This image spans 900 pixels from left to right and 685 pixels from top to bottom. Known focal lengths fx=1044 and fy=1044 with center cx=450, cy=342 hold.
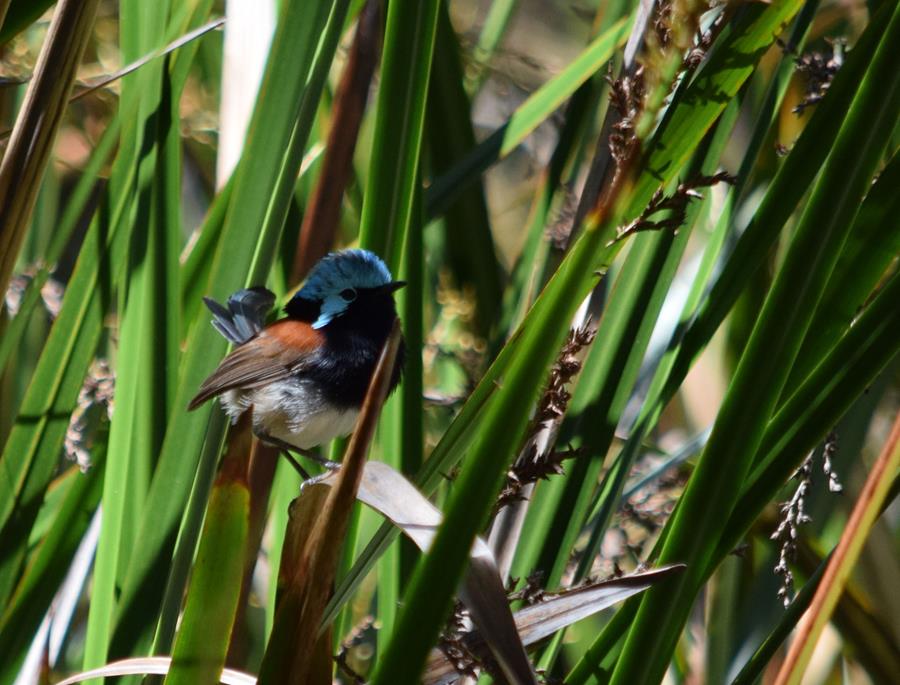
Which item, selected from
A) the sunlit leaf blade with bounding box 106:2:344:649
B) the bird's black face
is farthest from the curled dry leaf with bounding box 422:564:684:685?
the bird's black face

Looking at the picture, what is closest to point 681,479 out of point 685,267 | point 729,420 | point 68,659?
point 685,267

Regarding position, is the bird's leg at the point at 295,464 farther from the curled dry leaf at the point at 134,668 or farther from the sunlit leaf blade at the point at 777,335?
the sunlit leaf blade at the point at 777,335

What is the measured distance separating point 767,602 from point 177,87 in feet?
3.25

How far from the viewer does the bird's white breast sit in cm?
161

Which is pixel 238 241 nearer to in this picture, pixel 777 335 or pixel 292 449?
pixel 292 449

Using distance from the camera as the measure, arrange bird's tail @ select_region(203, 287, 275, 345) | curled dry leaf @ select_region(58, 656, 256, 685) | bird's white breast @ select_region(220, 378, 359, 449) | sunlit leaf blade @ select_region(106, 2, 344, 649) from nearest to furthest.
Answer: curled dry leaf @ select_region(58, 656, 256, 685) < sunlit leaf blade @ select_region(106, 2, 344, 649) < bird's tail @ select_region(203, 287, 275, 345) < bird's white breast @ select_region(220, 378, 359, 449)

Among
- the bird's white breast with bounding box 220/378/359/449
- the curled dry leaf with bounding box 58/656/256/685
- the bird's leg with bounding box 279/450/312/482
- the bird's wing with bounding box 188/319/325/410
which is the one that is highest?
the bird's wing with bounding box 188/319/325/410

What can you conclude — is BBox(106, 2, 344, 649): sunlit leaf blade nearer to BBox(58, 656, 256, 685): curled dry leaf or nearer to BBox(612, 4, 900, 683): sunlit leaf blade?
BBox(58, 656, 256, 685): curled dry leaf

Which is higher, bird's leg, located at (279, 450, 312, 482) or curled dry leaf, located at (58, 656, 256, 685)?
bird's leg, located at (279, 450, 312, 482)

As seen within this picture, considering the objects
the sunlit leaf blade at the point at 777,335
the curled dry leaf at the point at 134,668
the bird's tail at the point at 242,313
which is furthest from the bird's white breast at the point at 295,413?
the sunlit leaf blade at the point at 777,335

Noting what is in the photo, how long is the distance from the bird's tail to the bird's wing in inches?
0.9

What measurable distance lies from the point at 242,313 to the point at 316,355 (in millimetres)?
348

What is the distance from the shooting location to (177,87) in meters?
1.19

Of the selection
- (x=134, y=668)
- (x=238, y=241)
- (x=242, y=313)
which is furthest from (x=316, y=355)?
(x=134, y=668)
